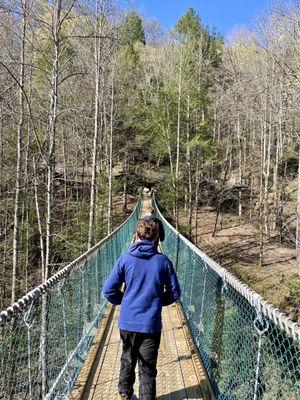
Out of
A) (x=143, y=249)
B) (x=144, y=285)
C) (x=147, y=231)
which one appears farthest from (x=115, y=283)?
(x=147, y=231)

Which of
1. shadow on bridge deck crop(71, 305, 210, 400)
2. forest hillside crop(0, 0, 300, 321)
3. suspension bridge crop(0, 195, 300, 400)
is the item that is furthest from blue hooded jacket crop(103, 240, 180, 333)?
forest hillside crop(0, 0, 300, 321)

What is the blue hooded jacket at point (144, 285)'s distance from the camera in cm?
292

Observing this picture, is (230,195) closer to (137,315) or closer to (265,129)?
(265,129)

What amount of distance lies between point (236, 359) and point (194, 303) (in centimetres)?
171

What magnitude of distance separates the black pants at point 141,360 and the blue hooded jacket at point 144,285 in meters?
0.09

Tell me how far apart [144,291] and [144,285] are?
0.14 ft

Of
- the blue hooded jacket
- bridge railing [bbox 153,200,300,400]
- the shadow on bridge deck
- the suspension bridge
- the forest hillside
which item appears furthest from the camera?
the forest hillside

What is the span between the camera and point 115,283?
120 inches

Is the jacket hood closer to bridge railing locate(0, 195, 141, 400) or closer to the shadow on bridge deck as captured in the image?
bridge railing locate(0, 195, 141, 400)

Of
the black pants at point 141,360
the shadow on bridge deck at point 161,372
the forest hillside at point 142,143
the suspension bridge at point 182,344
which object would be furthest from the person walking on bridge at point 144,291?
the forest hillside at point 142,143

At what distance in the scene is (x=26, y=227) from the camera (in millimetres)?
17734

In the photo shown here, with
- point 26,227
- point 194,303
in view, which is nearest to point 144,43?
point 26,227

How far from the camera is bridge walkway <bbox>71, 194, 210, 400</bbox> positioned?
355 cm

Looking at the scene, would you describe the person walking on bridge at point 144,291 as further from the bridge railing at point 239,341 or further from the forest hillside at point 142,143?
the forest hillside at point 142,143
